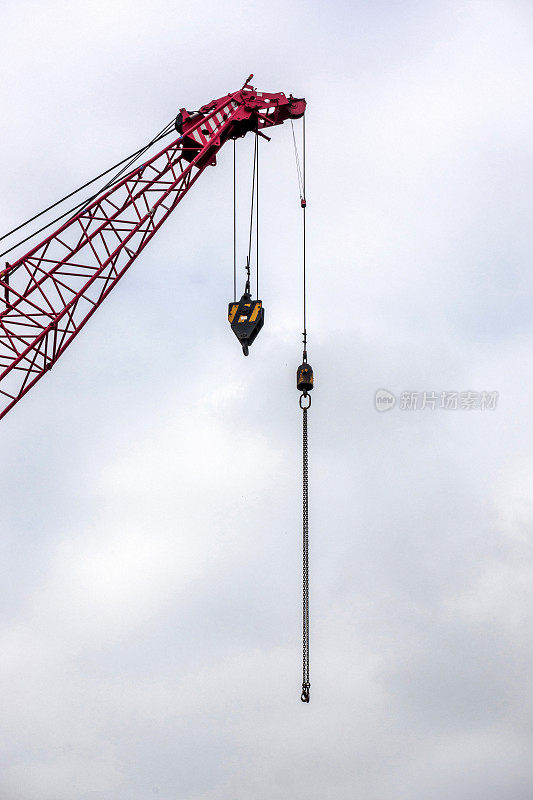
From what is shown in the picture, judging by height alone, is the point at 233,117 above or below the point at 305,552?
above

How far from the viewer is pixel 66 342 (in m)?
51.9

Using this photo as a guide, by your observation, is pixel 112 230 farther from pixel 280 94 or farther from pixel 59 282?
pixel 280 94

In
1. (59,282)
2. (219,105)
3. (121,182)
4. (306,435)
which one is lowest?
(306,435)

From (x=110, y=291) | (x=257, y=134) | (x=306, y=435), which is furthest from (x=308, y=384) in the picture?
(x=257, y=134)

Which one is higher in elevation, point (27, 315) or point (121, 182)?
point (121, 182)

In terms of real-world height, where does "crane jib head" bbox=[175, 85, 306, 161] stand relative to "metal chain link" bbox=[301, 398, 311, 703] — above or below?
above

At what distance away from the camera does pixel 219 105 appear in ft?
181

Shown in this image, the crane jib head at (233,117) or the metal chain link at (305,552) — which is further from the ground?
the crane jib head at (233,117)

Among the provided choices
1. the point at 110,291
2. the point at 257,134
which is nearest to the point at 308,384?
the point at 110,291

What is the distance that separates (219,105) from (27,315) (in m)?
12.2

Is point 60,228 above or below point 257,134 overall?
below

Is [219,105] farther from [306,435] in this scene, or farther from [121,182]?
[306,435]

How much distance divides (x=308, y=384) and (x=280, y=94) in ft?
44.3

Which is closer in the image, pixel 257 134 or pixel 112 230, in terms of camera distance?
pixel 112 230
